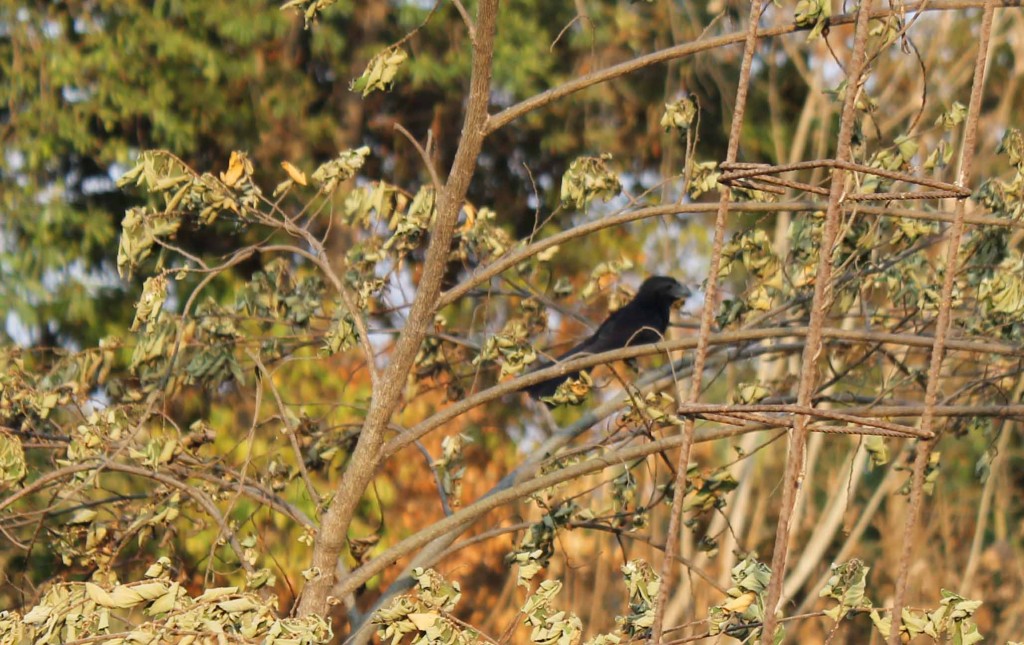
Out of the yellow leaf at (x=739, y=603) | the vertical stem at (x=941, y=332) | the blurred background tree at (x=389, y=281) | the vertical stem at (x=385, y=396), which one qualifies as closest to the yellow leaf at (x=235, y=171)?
the blurred background tree at (x=389, y=281)

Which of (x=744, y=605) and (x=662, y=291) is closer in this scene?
(x=744, y=605)

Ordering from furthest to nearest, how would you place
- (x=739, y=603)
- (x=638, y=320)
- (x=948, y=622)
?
(x=638, y=320), (x=739, y=603), (x=948, y=622)

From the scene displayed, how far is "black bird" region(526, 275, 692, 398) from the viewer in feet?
18.0

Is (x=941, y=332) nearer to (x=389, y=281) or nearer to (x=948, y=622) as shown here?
(x=948, y=622)

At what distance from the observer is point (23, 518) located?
13.8 feet

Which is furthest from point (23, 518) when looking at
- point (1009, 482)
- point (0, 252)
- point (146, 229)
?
point (1009, 482)

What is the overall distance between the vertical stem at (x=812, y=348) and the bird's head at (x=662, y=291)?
3.25 meters

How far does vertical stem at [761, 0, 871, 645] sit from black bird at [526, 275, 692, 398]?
8.41 ft

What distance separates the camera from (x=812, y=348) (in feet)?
8.51

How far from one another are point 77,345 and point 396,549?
5206 millimetres

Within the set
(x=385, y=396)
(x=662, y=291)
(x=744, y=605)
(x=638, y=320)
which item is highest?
(x=662, y=291)

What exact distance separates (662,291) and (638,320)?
0.39 m

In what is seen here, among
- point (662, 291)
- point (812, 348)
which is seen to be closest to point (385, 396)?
point (812, 348)

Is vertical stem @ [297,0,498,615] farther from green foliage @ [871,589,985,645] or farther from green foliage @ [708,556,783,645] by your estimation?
green foliage @ [871,589,985,645]
